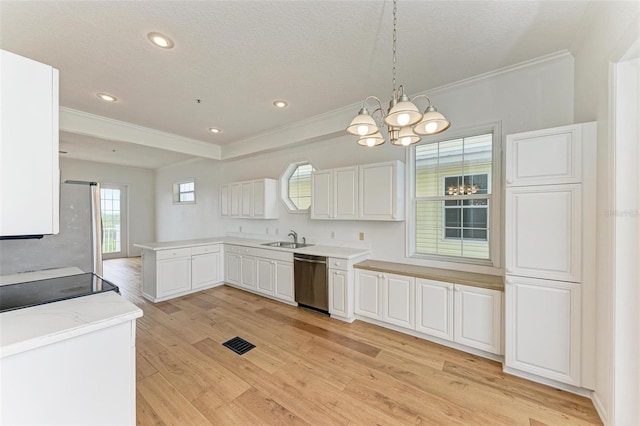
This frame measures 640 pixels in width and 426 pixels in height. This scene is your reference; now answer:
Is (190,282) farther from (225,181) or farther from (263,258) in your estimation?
(225,181)

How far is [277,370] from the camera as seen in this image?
2338mm

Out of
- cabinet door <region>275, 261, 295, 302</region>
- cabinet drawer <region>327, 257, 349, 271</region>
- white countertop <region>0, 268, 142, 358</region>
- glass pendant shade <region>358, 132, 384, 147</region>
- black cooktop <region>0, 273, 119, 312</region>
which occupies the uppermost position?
glass pendant shade <region>358, 132, 384, 147</region>

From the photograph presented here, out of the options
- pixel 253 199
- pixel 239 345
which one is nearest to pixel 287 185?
pixel 253 199

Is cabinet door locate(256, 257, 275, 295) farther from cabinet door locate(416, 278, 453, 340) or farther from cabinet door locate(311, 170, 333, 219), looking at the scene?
cabinet door locate(416, 278, 453, 340)

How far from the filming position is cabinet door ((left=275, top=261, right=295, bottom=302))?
3.88 meters

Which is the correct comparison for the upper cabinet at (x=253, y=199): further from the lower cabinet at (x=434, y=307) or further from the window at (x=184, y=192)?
the lower cabinet at (x=434, y=307)

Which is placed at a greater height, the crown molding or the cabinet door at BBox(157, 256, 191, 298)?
the crown molding

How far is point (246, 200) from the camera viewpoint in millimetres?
5105

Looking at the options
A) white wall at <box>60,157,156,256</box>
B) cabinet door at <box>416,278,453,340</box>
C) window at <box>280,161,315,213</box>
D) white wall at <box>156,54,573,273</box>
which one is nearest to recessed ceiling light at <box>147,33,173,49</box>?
white wall at <box>156,54,573,273</box>

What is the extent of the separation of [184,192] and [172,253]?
3532 millimetres

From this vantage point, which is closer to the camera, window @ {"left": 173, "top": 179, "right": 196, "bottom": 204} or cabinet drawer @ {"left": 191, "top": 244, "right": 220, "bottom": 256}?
cabinet drawer @ {"left": 191, "top": 244, "right": 220, "bottom": 256}

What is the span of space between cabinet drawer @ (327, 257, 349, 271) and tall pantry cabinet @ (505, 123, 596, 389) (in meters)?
1.70

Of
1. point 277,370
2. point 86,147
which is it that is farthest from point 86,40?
point 86,147

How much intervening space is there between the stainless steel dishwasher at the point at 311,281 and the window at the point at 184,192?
4429mm
